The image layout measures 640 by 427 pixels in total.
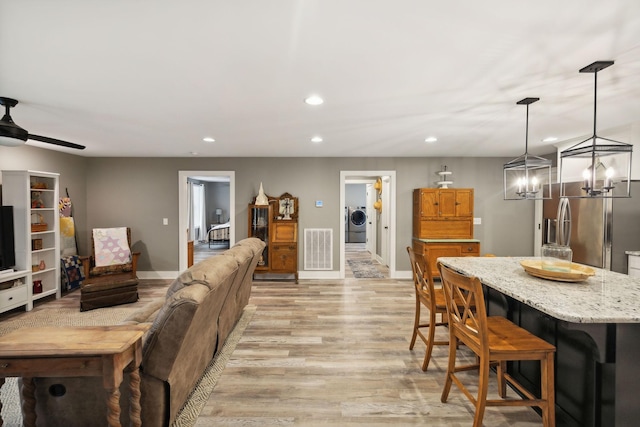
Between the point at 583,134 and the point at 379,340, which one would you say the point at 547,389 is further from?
the point at 583,134

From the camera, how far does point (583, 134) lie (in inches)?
156

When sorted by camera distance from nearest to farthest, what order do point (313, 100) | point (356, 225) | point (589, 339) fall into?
1. point (589, 339)
2. point (313, 100)
3. point (356, 225)

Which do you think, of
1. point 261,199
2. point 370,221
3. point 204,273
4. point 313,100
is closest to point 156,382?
point 204,273

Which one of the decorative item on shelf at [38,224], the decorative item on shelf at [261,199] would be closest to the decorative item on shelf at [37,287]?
the decorative item on shelf at [38,224]

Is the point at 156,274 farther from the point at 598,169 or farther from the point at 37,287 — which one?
the point at 598,169

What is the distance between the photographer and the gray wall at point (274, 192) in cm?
588

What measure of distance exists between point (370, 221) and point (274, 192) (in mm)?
4065

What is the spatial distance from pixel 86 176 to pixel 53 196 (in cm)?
140

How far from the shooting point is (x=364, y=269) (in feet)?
22.4

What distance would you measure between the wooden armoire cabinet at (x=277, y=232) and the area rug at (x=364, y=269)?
1.43m

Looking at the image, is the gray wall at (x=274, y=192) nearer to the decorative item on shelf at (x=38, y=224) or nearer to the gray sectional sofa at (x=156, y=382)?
the decorative item on shelf at (x=38, y=224)

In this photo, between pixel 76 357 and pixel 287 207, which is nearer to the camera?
pixel 76 357

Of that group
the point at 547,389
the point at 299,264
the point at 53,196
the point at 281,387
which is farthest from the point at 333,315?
the point at 53,196

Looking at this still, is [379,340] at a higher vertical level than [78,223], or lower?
lower
